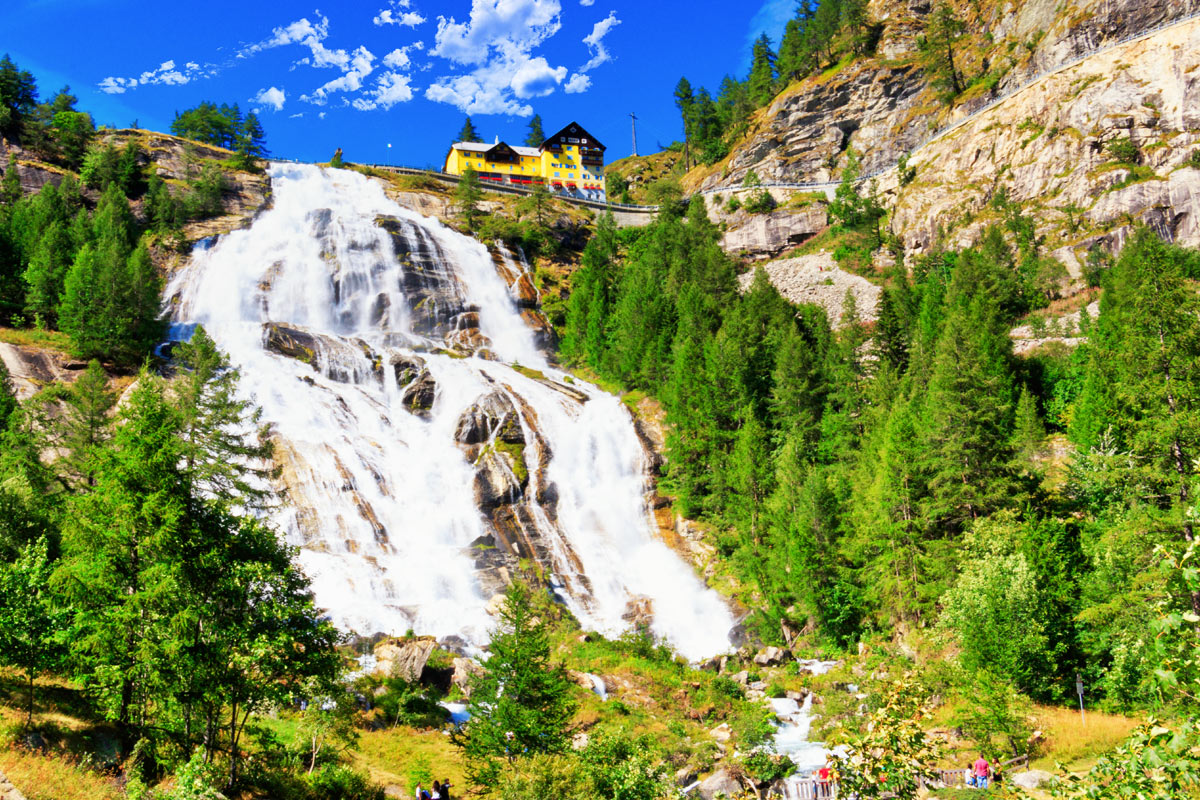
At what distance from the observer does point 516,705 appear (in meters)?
20.3

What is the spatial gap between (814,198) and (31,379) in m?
71.5

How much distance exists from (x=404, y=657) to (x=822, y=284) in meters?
50.9

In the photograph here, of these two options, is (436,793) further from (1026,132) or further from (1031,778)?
(1026,132)

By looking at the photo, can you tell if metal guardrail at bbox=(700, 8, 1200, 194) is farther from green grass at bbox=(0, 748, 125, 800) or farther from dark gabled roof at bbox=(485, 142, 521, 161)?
green grass at bbox=(0, 748, 125, 800)

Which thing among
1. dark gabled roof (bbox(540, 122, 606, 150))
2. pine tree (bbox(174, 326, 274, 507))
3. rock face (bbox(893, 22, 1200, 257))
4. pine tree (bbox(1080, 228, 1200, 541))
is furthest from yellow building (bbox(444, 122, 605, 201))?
pine tree (bbox(1080, 228, 1200, 541))

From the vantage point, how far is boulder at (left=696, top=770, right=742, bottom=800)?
22.2 metres

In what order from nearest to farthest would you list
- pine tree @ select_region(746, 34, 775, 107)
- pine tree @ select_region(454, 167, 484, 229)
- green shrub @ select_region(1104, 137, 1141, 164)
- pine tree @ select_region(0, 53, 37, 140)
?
green shrub @ select_region(1104, 137, 1141, 164) → pine tree @ select_region(0, 53, 37, 140) → pine tree @ select_region(454, 167, 484, 229) → pine tree @ select_region(746, 34, 775, 107)

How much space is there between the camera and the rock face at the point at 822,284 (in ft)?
201

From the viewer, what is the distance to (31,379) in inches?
1764

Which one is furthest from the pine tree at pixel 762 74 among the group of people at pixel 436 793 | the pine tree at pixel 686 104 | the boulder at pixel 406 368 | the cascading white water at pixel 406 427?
the group of people at pixel 436 793

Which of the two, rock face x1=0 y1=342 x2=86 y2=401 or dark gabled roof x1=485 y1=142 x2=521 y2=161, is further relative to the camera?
dark gabled roof x1=485 y1=142 x2=521 y2=161

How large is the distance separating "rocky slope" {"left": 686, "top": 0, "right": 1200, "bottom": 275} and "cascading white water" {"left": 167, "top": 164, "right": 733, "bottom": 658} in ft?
109

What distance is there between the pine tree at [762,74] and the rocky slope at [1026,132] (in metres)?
11.4

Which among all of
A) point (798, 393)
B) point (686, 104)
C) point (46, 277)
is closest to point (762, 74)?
point (686, 104)
